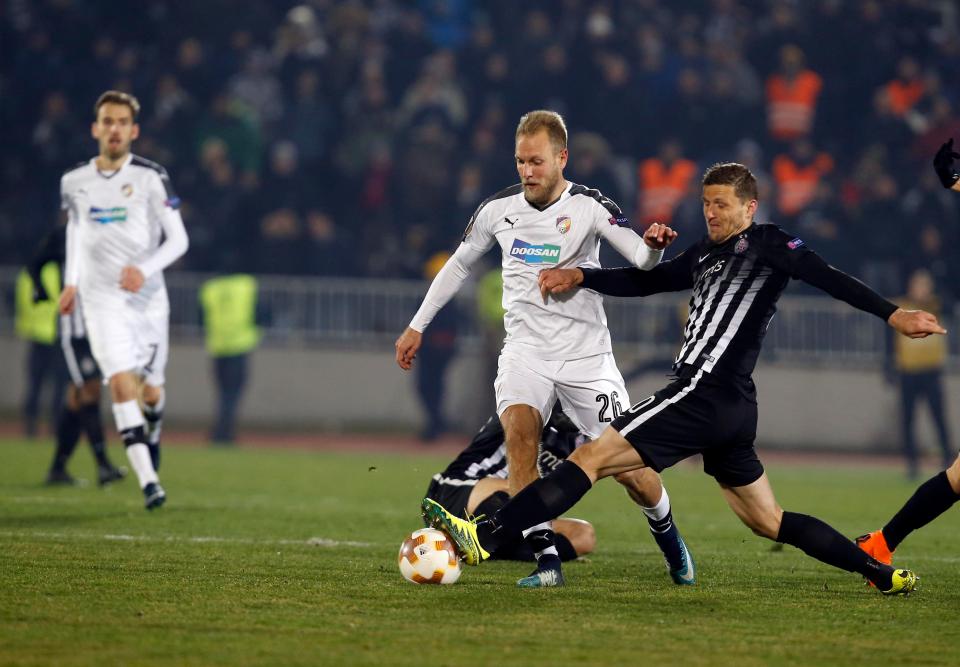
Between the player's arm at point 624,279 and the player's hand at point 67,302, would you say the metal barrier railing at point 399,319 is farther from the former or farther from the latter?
the player's arm at point 624,279

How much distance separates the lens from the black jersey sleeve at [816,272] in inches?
224

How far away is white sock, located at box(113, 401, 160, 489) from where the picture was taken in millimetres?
9273

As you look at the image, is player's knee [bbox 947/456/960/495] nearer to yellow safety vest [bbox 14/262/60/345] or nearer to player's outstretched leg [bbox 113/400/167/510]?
player's outstretched leg [bbox 113/400/167/510]

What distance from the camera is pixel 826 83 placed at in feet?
59.4

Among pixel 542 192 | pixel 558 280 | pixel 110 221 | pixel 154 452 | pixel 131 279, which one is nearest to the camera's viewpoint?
pixel 558 280

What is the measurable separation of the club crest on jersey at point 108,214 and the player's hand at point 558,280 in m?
4.10

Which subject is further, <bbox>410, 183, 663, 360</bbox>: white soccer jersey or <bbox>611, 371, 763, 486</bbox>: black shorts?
<bbox>410, 183, 663, 360</bbox>: white soccer jersey

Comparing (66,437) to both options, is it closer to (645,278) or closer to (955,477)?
(645,278)

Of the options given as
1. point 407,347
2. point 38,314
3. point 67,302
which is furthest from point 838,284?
point 38,314

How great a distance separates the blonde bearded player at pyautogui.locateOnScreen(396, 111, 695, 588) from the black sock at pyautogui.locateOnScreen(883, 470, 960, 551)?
980 millimetres

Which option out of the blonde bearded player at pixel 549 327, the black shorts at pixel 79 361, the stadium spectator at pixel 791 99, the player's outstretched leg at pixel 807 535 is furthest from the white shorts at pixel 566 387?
the stadium spectator at pixel 791 99

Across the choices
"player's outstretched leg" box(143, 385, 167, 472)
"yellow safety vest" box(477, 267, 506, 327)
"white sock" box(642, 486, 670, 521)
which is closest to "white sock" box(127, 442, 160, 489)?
"player's outstretched leg" box(143, 385, 167, 472)

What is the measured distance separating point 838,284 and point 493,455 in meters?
2.58

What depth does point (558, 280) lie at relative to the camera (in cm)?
640
